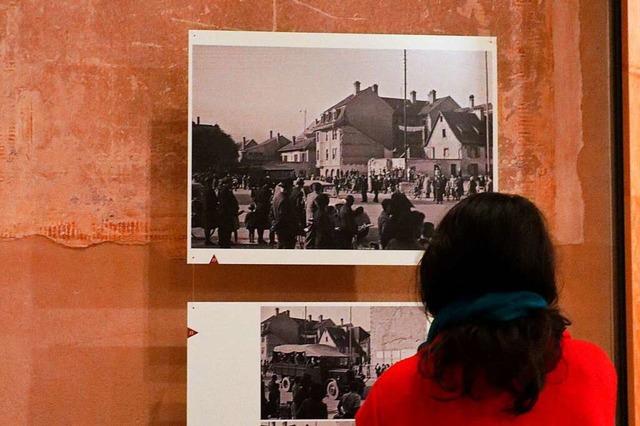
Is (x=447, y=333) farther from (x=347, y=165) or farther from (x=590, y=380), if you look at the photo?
(x=347, y=165)

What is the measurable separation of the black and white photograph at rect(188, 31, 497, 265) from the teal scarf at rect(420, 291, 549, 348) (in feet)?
5.11

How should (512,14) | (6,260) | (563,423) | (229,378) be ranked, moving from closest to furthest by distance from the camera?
(563,423)
(229,378)
(6,260)
(512,14)

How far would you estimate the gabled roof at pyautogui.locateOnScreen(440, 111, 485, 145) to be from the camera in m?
3.33

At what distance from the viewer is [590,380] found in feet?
5.67

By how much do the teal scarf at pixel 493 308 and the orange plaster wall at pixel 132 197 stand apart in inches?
70.6

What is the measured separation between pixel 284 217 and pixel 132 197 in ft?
2.14

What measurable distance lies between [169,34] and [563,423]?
243cm

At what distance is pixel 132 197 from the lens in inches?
138

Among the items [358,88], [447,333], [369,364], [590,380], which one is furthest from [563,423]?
[358,88]

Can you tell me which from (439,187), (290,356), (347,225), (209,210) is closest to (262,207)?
(209,210)

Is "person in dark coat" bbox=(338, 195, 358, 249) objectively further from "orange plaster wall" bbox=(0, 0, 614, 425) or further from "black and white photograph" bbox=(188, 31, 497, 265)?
"orange plaster wall" bbox=(0, 0, 614, 425)

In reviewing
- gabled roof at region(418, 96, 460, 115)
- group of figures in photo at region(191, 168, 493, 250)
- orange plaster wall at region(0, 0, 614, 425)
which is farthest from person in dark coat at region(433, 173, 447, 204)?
orange plaster wall at region(0, 0, 614, 425)

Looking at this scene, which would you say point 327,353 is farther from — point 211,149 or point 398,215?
point 211,149

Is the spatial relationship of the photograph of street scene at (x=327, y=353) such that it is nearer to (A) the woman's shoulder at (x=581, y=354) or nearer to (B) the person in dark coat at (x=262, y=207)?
(B) the person in dark coat at (x=262, y=207)
